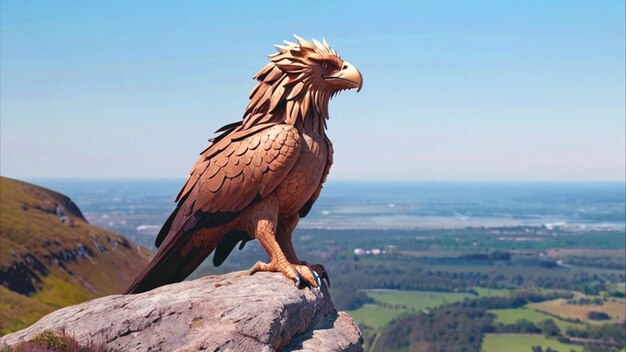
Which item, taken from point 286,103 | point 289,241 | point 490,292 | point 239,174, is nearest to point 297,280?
point 289,241

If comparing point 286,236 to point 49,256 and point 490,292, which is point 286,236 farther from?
point 490,292

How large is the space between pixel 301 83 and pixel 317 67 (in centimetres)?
34

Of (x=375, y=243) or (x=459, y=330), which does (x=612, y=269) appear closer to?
(x=375, y=243)

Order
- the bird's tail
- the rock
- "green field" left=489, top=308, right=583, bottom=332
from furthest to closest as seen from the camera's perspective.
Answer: "green field" left=489, top=308, right=583, bottom=332, the bird's tail, the rock

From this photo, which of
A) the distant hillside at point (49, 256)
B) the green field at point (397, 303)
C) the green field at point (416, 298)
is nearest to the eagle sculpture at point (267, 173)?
the distant hillside at point (49, 256)

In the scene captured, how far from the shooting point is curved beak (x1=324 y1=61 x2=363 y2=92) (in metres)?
10.2

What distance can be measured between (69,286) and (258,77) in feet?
119

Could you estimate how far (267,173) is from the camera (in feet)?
32.3

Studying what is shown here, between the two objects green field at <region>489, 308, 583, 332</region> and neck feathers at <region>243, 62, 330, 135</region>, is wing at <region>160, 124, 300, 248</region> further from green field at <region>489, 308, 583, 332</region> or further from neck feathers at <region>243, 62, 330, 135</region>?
green field at <region>489, 308, 583, 332</region>

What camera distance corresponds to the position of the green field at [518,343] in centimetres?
6341

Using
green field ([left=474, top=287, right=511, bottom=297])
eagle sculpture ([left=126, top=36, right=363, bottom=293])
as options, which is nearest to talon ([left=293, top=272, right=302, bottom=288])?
eagle sculpture ([left=126, top=36, right=363, bottom=293])

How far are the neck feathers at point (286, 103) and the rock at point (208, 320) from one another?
2.30 m

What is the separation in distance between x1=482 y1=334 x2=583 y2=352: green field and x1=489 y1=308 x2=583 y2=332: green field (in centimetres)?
562

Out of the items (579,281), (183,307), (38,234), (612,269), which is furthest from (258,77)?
→ (612,269)
